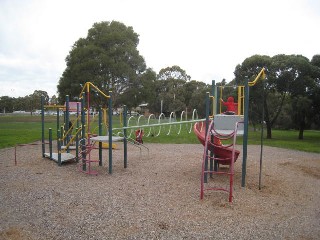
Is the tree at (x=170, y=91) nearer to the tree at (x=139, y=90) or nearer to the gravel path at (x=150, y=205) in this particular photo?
the tree at (x=139, y=90)

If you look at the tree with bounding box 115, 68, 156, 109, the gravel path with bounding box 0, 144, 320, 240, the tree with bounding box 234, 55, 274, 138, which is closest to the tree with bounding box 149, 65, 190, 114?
the tree with bounding box 115, 68, 156, 109

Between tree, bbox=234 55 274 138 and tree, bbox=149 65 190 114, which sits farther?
tree, bbox=149 65 190 114

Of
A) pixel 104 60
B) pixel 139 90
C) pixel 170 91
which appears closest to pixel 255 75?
pixel 139 90

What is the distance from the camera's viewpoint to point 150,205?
5.24 m

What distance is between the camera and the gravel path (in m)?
4.14

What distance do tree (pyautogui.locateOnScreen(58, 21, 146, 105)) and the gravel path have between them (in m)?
18.5

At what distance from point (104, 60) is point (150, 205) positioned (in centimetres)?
2224

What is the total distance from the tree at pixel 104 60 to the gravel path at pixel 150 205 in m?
18.5

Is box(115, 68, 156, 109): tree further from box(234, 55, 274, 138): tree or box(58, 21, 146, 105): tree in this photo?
box(234, 55, 274, 138): tree

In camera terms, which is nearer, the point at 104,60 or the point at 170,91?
the point at 104,60

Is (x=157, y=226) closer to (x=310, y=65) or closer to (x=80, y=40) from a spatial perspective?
(x=310, y=65)

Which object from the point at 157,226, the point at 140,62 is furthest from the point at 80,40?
the point at 157,226

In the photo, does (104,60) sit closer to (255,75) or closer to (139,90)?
(139,90)

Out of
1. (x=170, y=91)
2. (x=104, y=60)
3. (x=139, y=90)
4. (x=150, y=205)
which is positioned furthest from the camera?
(x=170, y=91)
